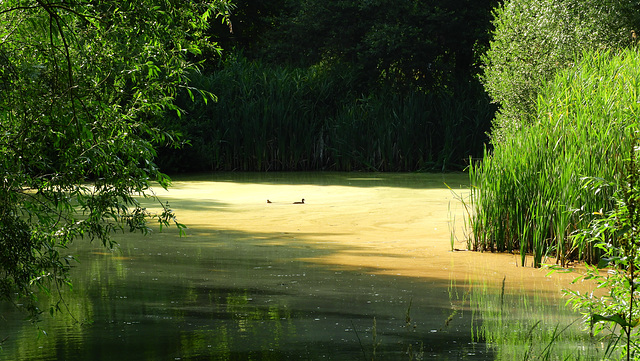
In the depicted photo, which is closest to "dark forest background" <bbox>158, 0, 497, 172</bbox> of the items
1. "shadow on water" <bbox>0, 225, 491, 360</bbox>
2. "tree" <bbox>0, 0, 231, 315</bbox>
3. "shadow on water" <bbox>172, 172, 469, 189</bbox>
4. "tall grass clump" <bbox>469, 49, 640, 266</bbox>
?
"shadow on water" <bbox>172, 172, 469, 189</bbox>

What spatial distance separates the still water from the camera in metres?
4.91

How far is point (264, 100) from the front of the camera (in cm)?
2127

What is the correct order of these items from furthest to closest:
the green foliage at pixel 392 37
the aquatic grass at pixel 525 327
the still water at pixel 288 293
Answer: the green foliage at pixel 392 37 → the still water at pixel 288 293 → the aquatic grass at pixel 525 327

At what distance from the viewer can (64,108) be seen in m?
4.54

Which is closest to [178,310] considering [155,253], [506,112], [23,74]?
[23,74]

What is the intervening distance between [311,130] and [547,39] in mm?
8382

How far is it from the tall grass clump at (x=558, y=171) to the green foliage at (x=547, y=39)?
4439mm

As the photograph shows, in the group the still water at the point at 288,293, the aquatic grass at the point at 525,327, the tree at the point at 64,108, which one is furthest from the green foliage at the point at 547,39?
the tree at the point at 64,108

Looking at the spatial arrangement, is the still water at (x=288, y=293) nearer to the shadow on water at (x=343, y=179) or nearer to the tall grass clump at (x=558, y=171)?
the tall grass clump at (x=558, y=171)

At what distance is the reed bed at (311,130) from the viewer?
2112 centimetres

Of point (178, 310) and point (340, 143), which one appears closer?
point (178, 310)

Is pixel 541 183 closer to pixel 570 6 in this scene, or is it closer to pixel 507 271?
pixel 507 271

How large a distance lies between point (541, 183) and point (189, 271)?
322 cm

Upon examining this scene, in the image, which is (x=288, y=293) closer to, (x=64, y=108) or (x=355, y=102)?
(x=64, y=108)
